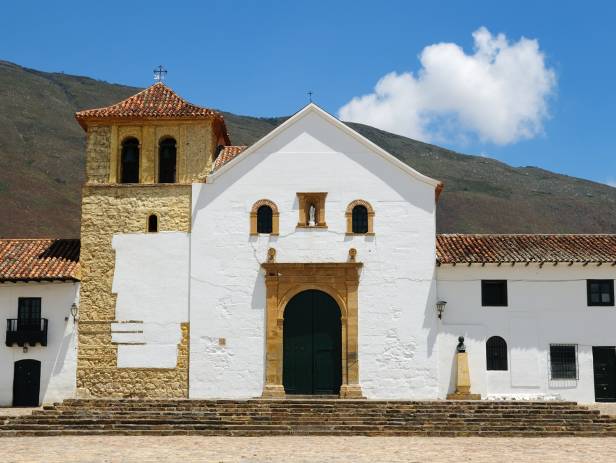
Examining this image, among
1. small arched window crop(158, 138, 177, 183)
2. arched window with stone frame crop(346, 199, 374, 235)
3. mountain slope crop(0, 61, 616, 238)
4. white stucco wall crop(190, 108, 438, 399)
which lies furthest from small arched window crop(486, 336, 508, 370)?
mountain slope crop(0, 61, 616, 238)

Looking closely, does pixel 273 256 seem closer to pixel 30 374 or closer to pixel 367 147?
pixel 367 147

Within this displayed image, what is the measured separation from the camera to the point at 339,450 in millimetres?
17156

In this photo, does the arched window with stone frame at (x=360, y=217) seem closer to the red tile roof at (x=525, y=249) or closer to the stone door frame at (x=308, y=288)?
the stone door frame at (x=308, y=288)

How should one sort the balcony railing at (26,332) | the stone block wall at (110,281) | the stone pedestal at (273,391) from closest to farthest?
the stone pedestal at (273,391) → the stone block wall at (110,281) → the balcony railing at (26,332)

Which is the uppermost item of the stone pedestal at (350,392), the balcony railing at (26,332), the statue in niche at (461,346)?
the balcony railing at (26,332)

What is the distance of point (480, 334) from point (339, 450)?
1008 centimetres

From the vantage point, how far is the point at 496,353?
2589 cm

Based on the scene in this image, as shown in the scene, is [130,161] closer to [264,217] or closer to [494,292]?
[264,217]

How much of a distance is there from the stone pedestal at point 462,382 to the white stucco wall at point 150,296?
863 cm

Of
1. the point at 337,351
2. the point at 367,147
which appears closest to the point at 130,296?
the point at 337,351

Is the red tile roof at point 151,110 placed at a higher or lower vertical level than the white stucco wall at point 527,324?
higher

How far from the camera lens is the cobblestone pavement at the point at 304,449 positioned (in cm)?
1575

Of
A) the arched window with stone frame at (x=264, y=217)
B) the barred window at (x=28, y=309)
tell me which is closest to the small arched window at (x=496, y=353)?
the arched window with stone frame at (x=264, y=217)

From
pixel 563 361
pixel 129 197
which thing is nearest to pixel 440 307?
pixel 563 361
